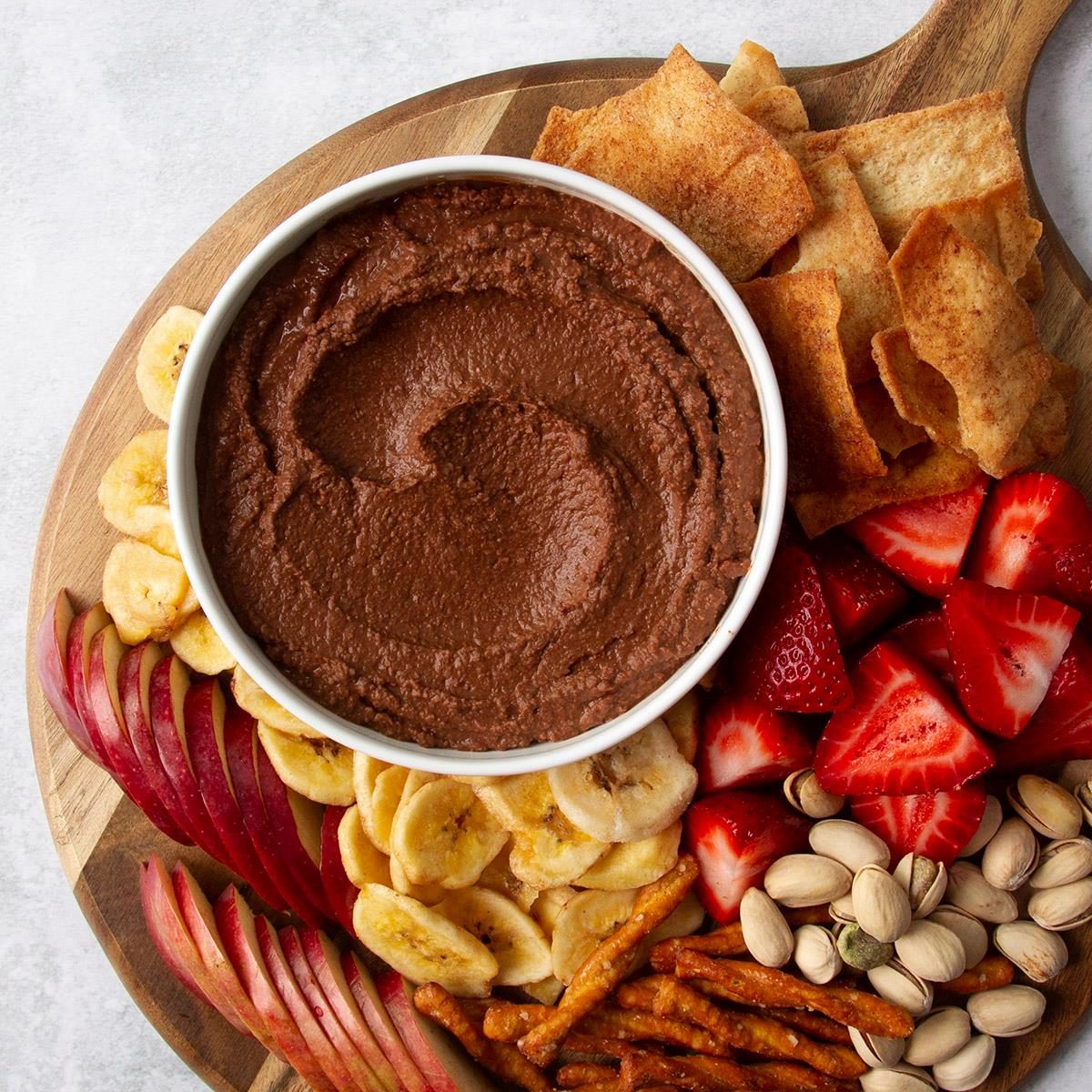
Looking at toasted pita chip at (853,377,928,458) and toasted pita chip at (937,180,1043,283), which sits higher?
toasted pita chip at (937,180,1043,283)

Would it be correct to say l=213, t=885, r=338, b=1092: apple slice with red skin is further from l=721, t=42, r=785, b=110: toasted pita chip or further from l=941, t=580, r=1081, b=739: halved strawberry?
l=721, t=42, r=785, b=110: toasted pita chip

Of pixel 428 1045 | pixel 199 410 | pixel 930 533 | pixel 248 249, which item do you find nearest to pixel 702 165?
pixel 930 533

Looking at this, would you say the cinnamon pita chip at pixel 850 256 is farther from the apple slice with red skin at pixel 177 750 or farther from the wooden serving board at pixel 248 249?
the apple slice with red skin at pixel 177 750

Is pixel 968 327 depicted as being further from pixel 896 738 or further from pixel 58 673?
pixel 58 673

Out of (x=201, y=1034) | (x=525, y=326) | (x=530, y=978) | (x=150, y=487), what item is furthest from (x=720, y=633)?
(x=201, y=1034)

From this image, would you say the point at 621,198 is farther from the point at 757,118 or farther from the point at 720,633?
the point at 720,633

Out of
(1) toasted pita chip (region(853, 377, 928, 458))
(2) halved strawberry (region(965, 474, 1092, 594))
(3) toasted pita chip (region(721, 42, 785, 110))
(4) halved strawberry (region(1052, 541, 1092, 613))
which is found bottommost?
(4) halved strawberry (region(1052, 541, 1092, 613))

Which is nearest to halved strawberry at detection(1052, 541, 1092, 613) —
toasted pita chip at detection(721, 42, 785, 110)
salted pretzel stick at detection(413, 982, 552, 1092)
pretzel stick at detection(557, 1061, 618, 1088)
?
toasted pita chip at detection(721, 42, 785, 110)

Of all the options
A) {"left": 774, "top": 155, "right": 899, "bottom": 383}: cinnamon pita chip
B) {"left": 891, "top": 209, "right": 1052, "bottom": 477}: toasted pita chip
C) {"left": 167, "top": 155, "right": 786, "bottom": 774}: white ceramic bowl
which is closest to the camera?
{"left": 167, "top": 155, "right": 786, "bottom": 774}: white ceramic bowl

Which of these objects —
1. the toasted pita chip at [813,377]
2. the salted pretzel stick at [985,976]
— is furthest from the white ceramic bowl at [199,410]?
the salted pretzel stick at [985,976]
